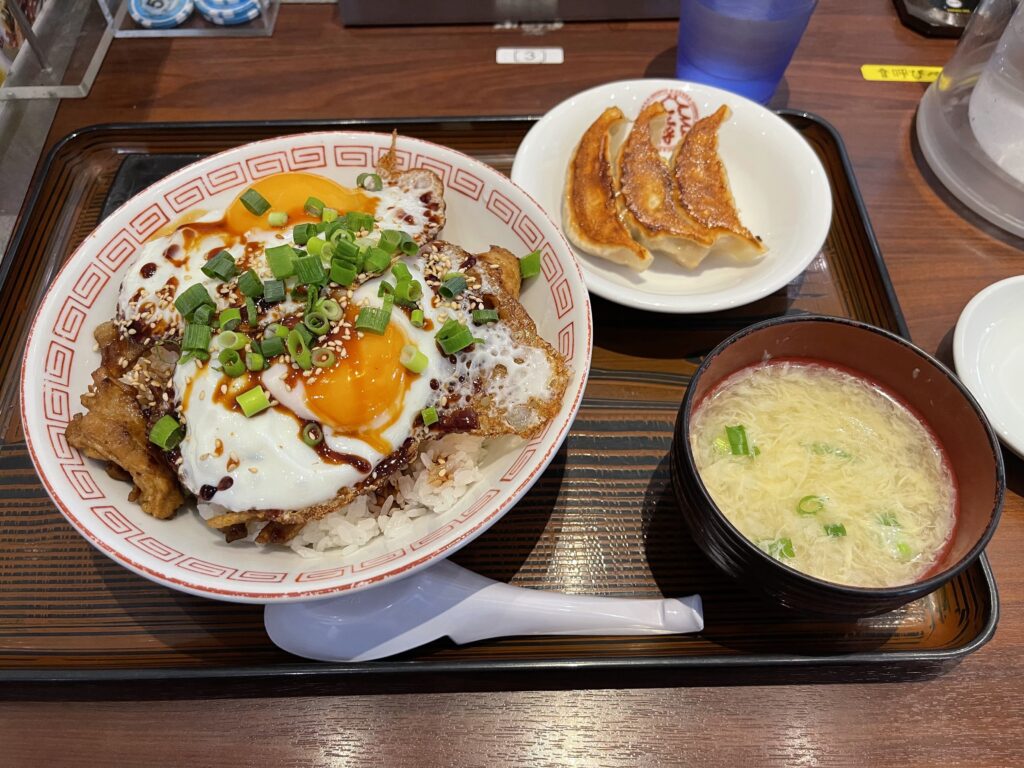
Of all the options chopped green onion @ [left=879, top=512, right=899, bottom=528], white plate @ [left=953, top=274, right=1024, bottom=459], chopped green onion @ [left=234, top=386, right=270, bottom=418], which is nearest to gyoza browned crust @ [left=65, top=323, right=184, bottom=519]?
chopped green onion @ [left=234, top=386, right=270, bottom=418]

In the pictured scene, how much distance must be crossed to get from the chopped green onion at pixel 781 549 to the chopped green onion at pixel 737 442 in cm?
22

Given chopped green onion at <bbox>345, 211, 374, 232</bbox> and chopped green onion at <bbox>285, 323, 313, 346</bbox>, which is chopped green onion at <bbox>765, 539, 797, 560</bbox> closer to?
chopped green onion at <bbox>285, 323, 313, 346</bbox>

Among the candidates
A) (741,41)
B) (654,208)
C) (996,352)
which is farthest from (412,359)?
(741,41)

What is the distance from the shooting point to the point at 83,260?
177cm

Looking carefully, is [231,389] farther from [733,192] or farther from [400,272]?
[733,192]

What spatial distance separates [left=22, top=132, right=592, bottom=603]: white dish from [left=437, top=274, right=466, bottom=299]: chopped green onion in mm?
256

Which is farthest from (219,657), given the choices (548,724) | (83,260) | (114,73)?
(114,73)

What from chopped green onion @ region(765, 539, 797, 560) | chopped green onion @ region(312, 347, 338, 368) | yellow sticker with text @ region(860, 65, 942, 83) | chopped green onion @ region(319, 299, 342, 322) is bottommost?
→ chopped green onion @ region(765, 539, 797, 560)

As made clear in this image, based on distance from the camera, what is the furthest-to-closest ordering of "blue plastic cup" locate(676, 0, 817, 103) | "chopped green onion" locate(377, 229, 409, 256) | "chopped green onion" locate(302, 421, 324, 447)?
"blue plastic cup" locate(676, 0, 817, 103) < "chopped green onion" locate(377, 229, 409, 256) < "chopped green onion" locate(302, 421, 324, 447)

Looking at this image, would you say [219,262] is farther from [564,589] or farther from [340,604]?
[564,589]

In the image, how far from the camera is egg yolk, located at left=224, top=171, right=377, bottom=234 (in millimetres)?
1811

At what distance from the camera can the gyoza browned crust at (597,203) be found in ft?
7.10

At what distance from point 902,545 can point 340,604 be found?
4.15ft

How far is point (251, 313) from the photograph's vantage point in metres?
1.62
